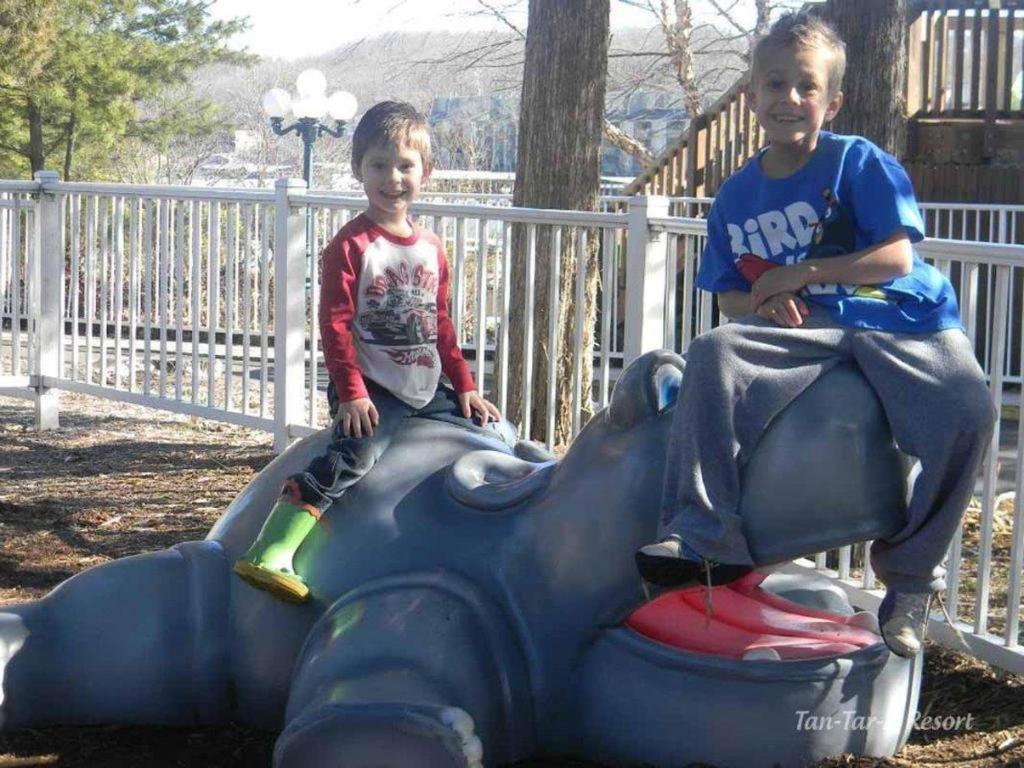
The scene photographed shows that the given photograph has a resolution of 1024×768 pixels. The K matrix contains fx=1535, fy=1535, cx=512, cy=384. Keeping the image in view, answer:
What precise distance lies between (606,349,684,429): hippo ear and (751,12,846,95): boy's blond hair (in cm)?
62

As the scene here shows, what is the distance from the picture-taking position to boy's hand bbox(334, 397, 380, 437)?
356cm

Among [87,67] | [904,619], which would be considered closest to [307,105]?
[87,67]

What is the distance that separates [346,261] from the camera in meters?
3.70

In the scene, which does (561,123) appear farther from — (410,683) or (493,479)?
(410,683)

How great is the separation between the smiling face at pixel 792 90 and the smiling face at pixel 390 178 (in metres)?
0.97

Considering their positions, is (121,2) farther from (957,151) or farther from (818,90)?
(818,90)

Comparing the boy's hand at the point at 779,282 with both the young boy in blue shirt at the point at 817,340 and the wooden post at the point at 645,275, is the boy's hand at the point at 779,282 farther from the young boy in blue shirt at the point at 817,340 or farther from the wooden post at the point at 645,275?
the wooden post at the point at 645,275

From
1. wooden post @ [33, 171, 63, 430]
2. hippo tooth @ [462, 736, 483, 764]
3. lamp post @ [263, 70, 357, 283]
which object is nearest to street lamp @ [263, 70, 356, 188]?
lamp post @ [263, 70, 357, 283]

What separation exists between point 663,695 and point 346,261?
1292mm

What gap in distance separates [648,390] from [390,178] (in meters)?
0.95

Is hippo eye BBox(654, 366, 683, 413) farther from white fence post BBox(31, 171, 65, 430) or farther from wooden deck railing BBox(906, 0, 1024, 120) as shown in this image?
wooden deck railing BBox(906, 0, 1024, 120)

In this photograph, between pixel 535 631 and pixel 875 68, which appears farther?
pixel 875 68

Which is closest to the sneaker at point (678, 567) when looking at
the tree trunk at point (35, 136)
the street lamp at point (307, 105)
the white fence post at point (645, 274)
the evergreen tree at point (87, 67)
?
the white fence post at point (645, 274)

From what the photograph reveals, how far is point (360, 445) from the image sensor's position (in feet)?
11.7
